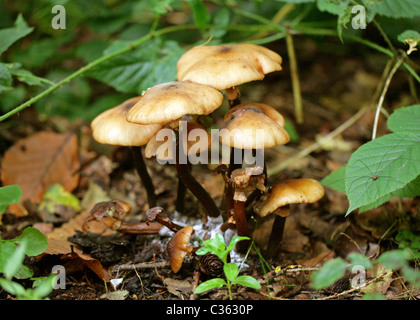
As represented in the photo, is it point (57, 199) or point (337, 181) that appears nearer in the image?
point (337, 181)

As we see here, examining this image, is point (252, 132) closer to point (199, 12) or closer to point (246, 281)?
point (246, 281)

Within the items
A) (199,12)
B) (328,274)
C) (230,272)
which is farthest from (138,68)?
(328,274)

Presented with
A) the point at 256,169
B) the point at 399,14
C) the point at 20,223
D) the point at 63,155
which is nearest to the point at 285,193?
the point at 256,169

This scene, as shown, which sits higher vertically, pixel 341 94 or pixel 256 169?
pixel 341 94

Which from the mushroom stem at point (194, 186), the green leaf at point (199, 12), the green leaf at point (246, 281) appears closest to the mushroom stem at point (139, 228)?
the mushroom stem at point (194, 186)
